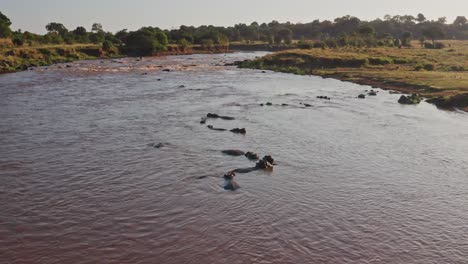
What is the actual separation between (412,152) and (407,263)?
45.5 feet

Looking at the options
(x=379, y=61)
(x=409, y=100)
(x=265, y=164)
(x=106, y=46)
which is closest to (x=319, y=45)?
(x=379, y=61)

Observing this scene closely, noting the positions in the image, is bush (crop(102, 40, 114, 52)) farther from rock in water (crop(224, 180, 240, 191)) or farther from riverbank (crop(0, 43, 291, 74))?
rock in water (crop(224, 180, 240, 191))

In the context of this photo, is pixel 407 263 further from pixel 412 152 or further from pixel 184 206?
pixel 412 152

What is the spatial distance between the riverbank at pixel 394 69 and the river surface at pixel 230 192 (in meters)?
7.26

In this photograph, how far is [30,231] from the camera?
605 inches

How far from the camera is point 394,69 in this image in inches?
2623

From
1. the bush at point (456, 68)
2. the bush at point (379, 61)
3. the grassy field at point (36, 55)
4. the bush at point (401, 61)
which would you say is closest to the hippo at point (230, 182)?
the bush at point (456, 68)

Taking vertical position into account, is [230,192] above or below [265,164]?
below

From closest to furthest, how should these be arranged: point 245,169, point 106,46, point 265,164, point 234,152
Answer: point 245,169 → point 265,164 → point 234,152 → point 106,46

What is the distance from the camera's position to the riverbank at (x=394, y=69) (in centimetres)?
4644

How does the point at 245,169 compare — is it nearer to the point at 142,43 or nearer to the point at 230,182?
the point at 230,182

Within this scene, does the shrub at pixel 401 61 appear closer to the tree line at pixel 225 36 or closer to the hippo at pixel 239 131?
the tree line at pixel 225 36

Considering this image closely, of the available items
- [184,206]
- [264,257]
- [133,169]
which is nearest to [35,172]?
[133,169]

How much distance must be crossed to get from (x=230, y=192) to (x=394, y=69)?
5392 cm
